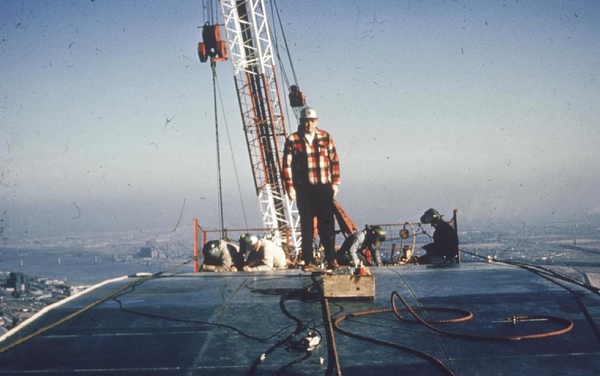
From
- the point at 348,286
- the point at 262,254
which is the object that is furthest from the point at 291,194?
the point at 262,254

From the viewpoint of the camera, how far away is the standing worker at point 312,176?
8.46 meters

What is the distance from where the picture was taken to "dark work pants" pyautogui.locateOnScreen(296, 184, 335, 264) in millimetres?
8555

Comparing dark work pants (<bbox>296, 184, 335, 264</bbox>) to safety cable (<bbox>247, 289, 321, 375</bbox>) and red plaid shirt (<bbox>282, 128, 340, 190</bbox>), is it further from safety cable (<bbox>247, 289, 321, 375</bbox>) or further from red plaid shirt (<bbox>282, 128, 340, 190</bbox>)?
safety cable (<bbox>247, 289, 321, 375</bbox>)

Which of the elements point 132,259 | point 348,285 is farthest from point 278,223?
point 132,259

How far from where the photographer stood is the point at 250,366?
13.5 ft

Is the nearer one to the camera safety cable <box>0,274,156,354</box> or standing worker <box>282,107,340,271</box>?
safety cable <box>0,274,156,354</box>

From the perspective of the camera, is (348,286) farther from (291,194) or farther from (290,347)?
(291,194)

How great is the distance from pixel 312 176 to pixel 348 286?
2725 mm

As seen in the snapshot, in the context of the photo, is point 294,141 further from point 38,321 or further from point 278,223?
point 278,223

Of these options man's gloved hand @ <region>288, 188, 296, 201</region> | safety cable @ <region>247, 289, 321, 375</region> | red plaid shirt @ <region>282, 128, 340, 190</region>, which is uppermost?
red plaid shirt @ <region>282, 128, 340, 190</region>

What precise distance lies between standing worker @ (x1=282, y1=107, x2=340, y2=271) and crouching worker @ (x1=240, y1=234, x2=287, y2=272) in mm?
3398

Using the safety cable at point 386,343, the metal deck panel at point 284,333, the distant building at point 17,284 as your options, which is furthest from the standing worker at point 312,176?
the distant building at point 17,284

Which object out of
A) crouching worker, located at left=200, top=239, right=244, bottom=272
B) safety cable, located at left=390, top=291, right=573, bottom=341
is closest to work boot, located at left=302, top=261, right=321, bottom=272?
safety cable, located at left=390, top=291, right=573, bottom=341

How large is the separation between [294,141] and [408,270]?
138 inches
